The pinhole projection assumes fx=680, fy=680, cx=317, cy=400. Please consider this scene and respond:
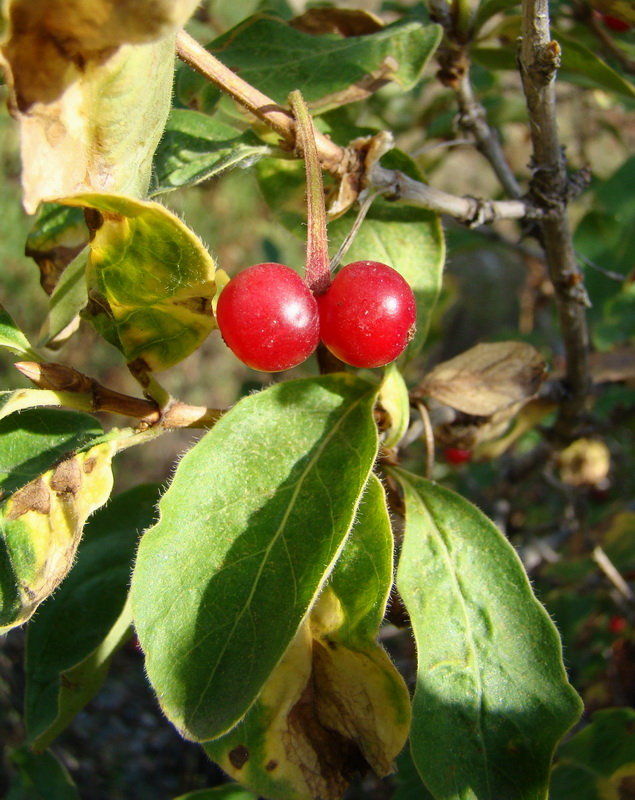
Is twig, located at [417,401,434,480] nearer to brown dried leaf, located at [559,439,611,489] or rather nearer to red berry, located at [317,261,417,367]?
red berry, located at [317,261,417,367]

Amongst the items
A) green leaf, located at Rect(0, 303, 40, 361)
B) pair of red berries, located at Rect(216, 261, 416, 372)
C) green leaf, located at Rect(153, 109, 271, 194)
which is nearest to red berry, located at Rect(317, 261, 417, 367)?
pair of red berries, located at Rect(216, 261, 416, 372)

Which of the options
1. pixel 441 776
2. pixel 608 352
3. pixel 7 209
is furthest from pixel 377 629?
pixel 7 209

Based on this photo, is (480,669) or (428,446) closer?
(480,669)

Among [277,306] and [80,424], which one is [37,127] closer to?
[277,306]

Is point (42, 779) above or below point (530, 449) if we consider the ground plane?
below

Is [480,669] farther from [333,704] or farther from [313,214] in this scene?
[313,214]

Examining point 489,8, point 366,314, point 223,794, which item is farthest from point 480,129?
point 223,794
